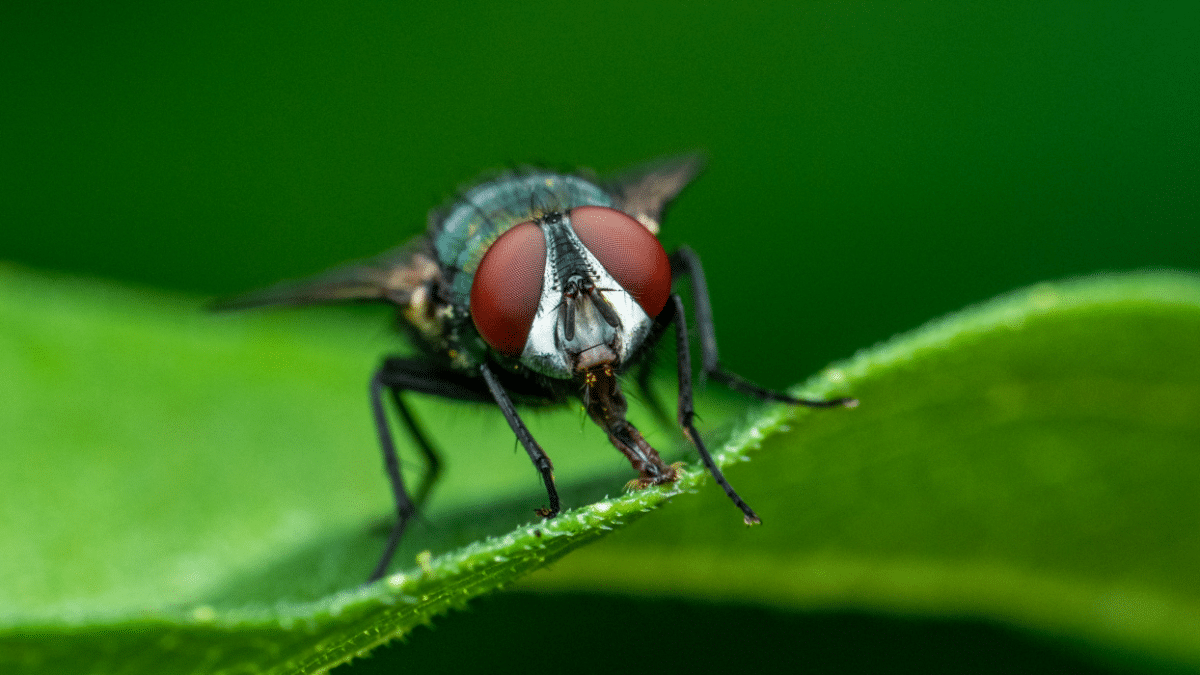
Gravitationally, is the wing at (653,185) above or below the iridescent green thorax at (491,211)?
below

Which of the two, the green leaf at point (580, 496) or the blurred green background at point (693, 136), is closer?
the green leaf at point (580, 496)

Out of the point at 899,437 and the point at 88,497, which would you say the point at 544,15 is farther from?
the point at 899,437

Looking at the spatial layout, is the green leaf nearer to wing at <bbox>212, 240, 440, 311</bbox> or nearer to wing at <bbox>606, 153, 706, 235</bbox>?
wing at <bbox>212, 240, 440, 311</bbox>

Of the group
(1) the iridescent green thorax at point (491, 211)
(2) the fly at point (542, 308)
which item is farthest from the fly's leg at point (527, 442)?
(1) the iridescent green thorax at point (491, 211)

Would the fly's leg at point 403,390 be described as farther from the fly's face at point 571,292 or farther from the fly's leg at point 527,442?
the fly's face at point 571,292

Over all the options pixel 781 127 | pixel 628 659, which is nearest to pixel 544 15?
pixel 781 127
